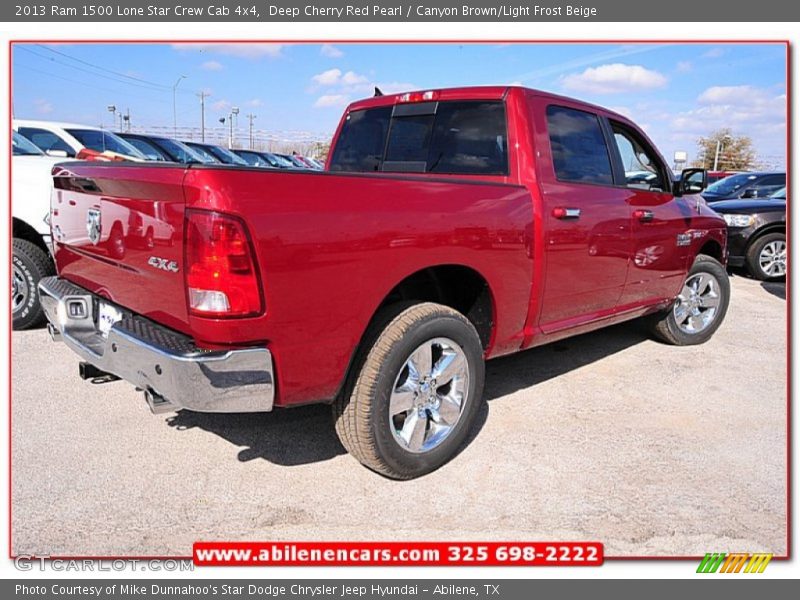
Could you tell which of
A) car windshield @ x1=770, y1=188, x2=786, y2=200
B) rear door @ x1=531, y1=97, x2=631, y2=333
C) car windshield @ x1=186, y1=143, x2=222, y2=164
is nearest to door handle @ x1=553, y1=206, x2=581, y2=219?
rear door @ x1=531, y1=97, x2=631, y2=333

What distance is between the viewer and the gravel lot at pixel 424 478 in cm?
262

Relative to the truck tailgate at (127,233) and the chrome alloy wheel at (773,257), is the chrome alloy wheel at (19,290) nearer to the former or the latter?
the truck tailgate at (127,233)

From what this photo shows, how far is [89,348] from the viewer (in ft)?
9.16

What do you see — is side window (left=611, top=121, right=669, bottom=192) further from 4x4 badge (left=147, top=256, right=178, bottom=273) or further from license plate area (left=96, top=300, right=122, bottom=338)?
license plate area (left=96, top=300, right=122, bottom=338)

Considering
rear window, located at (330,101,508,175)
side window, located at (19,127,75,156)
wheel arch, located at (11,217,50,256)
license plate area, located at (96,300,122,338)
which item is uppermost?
side window, located at (19,127,75,156)

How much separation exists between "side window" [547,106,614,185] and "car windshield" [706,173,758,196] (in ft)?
28.7

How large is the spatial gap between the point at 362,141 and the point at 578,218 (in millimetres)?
1676

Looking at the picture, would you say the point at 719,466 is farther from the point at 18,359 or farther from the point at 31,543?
the point at 18,359

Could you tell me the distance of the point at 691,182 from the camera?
16.0 feet

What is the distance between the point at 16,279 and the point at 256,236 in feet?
12.6

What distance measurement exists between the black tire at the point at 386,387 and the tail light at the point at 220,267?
66 cm

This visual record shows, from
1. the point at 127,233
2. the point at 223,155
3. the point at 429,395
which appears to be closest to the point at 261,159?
the point at 223,155

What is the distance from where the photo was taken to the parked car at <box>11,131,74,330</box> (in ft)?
15.9

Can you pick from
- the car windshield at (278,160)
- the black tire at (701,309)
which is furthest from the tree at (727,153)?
the black tire at (701,309)
